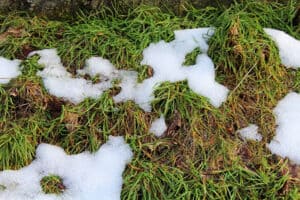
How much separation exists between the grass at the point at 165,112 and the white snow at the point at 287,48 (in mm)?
67

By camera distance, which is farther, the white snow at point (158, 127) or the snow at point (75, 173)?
the white snow at point (158, 127)

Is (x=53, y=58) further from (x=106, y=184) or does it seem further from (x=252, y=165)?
(x=252, y=165)

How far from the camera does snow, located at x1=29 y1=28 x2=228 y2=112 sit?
11.3ft

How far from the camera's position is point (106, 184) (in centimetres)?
311

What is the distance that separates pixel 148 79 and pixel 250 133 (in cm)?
79

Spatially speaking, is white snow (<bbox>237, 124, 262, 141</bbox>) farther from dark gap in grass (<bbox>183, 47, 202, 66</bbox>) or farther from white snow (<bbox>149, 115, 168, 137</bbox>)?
dark gap in grass (<bbox>183, 47, 202, 66</bbox>)

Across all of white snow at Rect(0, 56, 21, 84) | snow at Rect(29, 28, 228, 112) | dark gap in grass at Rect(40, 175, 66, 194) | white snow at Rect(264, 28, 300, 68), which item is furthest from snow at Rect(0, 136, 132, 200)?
white snow at Rect(264, 28, 300, 68)

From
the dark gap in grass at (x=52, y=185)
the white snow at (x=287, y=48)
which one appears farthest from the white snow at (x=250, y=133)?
the dark gap in grass at (x=52, y=185)

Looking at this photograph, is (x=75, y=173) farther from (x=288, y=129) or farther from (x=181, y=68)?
(x=288, y=129)

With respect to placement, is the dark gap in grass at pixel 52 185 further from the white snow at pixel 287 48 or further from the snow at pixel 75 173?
the white snow at pixel 287 48

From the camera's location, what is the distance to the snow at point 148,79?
3434 millimetres

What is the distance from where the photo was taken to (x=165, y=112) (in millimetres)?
3324

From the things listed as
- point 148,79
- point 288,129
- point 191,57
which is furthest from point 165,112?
point 288,129

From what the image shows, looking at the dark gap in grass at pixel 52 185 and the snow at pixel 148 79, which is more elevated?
the snow at pixel 148 79
